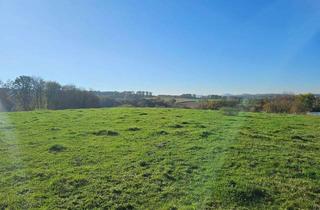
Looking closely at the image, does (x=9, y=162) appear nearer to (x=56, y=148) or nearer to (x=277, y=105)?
(x=56, y=148)

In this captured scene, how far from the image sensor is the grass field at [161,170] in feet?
22.2

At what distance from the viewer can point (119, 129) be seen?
15.8 meters

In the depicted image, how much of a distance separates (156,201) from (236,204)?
→ 1828mm

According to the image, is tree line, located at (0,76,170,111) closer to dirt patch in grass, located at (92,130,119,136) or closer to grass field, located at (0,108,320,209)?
dirt patch in grass, located at (92,130,119,136)

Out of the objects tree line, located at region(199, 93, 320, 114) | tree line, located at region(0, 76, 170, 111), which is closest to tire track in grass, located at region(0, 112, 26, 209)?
tree line, located at region(199, 93, 320, 114)

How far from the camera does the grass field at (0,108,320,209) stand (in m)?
6.77

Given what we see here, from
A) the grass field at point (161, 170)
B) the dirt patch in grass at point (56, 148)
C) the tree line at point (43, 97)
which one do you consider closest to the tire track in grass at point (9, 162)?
the grass field at point (161, 170)

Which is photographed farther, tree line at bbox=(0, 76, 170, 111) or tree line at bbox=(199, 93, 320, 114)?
tree line at bbox=(0, 76, 170, 111)

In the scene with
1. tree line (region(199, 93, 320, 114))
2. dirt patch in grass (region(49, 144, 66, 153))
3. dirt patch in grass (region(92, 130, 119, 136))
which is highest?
tree line (region(199, 93, 320, 114))

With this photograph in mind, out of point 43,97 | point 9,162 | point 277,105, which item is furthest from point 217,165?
point 43,97

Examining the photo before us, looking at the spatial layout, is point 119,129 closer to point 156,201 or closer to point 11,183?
point 11,183

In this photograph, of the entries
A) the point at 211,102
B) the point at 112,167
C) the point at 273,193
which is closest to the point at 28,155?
the point at 112,167

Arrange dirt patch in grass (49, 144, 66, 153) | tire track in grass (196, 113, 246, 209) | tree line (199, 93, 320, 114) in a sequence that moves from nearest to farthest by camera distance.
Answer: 1. tire track in grass (196, 113, 246, 209)
2. dirt patch in grass (49, 144, 66, 153)
3. tree line (199, 93, 320, 114)

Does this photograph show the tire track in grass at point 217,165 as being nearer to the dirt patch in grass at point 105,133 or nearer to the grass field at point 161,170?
the grass field at point 161,170
